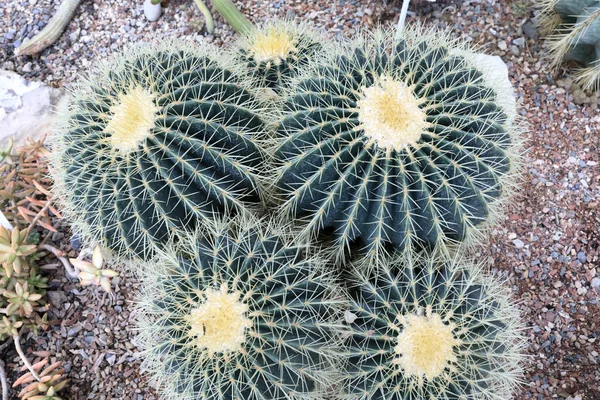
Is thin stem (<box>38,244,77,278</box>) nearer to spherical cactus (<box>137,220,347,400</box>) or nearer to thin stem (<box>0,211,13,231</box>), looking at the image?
thin stem (<box>0,211,13,231</box>)

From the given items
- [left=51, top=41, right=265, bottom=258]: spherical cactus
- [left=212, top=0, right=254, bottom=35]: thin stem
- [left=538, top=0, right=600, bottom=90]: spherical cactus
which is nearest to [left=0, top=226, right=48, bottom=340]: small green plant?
[left=51, top=41, right=265, bottom=258]: spherical cactus

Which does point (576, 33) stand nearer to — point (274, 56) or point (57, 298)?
point (274, 56)

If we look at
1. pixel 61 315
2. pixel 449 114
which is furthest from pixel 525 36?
pixel 61 315

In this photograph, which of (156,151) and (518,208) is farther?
(518,208)

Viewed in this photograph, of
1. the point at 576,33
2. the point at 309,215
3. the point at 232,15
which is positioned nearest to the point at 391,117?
the point at 309,215

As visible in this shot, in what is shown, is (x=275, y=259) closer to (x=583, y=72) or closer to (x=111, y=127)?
(x=111, y=127)

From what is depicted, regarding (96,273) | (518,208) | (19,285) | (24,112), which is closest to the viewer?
(96,273)

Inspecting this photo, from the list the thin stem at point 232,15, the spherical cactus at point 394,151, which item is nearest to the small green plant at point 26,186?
the thin stem at point 232,15
